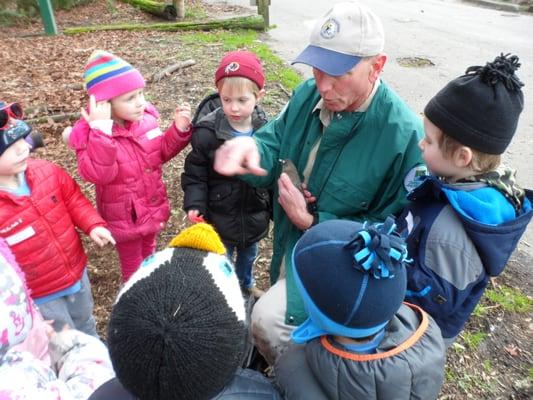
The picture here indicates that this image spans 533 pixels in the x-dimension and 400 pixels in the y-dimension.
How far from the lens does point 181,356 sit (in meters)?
1.09

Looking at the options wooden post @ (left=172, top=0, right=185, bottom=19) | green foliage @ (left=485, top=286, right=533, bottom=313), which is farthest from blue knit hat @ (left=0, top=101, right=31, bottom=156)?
wooden post @ (left=172, top=0, right=185, bottom=19)

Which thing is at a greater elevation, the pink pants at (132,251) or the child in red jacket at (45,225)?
the child in red jacket at (45,225)

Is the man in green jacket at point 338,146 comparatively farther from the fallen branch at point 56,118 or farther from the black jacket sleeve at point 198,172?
the fallen branch at point 56,118

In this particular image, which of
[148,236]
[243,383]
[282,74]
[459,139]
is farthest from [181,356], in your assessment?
[282,74]

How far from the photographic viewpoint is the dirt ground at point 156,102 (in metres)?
2.88

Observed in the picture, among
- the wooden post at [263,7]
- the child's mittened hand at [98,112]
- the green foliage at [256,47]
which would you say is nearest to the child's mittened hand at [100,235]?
the child's mittened hand at [98,112]

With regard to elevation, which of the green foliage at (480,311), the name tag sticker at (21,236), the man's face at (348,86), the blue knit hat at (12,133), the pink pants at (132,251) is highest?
the man's face at (348,86)

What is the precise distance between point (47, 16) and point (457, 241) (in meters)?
10.1

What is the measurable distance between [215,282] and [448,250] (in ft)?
3.48

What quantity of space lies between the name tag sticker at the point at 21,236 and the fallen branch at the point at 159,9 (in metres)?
10.2

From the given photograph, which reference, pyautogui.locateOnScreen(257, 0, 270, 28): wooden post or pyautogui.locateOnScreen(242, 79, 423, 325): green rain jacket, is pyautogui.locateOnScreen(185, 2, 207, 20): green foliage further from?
pyautogui.locateOnScreen(242, 79, 423, 325): green rain jacket

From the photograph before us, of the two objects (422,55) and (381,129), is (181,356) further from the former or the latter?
(422,55)

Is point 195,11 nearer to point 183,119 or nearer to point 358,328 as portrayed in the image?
point 183,119

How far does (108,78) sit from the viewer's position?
106 inches
